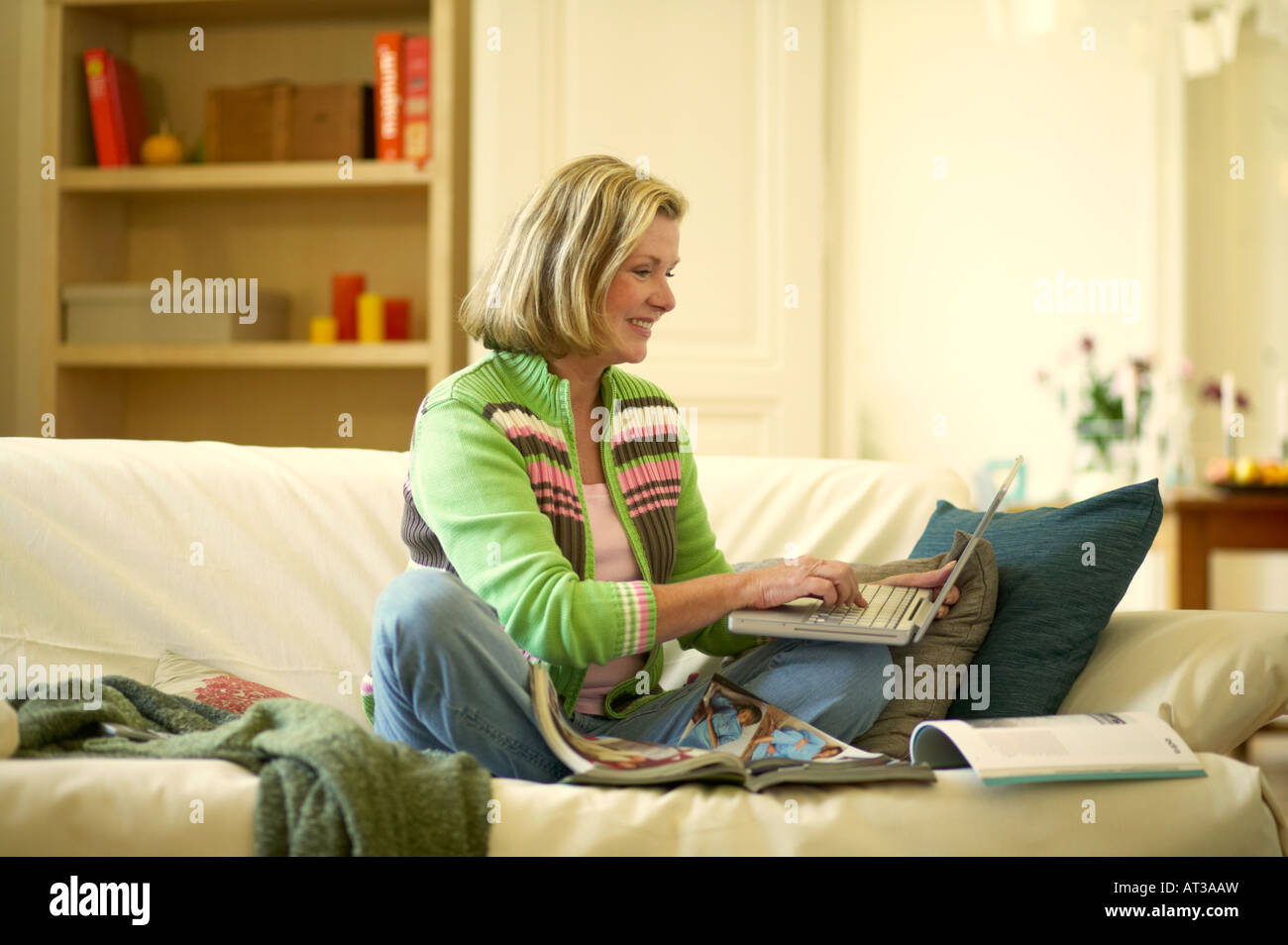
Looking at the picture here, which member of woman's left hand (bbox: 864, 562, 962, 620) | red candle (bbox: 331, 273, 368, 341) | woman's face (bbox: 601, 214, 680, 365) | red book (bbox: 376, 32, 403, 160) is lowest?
woman's left hand (bbox: 864, 562, 962, 620)

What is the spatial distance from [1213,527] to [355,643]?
7.53ft

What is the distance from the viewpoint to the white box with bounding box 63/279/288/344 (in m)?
3.16

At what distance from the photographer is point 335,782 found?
1.05m

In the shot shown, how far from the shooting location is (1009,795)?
1143mm

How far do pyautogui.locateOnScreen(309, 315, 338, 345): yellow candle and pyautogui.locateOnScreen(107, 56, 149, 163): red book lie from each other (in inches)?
26.1

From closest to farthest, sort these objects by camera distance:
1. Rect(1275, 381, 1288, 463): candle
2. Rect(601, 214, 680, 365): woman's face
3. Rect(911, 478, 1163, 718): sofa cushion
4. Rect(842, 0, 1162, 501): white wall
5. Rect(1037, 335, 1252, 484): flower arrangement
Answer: Rect(911, 478, 1163, 718): sofa cushion
Rect(601, 214, 680, 365): woman's face
Rect(1037, 335, 1252, 484): flower arrangement
Rect(1275, 381, 1288, 463): candle
Rect(842, 0, 1162, 501): white wall

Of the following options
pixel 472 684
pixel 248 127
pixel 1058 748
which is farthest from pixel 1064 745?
pixel 248 127

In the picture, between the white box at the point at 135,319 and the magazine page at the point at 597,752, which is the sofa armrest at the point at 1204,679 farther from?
the white box at the point at 135,319

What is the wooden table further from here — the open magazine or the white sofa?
the open magazine

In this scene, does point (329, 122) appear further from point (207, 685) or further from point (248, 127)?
point (207, 685)

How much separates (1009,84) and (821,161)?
66.9 inches

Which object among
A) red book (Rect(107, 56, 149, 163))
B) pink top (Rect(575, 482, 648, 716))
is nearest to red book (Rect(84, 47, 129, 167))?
A: red book (Rect(107, 56, 149, 163))

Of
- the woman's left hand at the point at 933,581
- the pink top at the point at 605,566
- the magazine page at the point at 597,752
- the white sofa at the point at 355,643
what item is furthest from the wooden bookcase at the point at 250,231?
the magazine page at the point at 597,752
